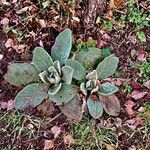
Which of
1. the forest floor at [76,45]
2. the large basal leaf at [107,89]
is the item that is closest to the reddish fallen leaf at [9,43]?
the forest floor at [76,45]

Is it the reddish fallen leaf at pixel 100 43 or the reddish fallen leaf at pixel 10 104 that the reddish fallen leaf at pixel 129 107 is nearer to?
the reddish fallen leaf at pixel 100 43

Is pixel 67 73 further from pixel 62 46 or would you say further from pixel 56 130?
pixel 56 130

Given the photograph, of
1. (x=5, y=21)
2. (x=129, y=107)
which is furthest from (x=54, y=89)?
(x=5, y=21)

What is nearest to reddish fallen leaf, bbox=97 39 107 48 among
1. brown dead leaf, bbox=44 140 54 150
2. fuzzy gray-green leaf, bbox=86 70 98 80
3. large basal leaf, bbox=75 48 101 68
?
large basal leaf, bbox=75 48 101 68

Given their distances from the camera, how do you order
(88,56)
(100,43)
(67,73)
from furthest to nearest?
(100,43)
(88,56)
(67,73)

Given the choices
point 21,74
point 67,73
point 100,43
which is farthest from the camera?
Result: point 100,43

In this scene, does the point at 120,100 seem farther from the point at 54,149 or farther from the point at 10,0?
the point at 10,0

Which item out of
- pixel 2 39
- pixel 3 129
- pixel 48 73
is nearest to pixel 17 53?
pixel 2 39

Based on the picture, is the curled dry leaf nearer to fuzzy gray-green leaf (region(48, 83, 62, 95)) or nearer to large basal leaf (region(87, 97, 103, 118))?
fuzzy gray-green leaf (region(48, 83, 62, 95))
